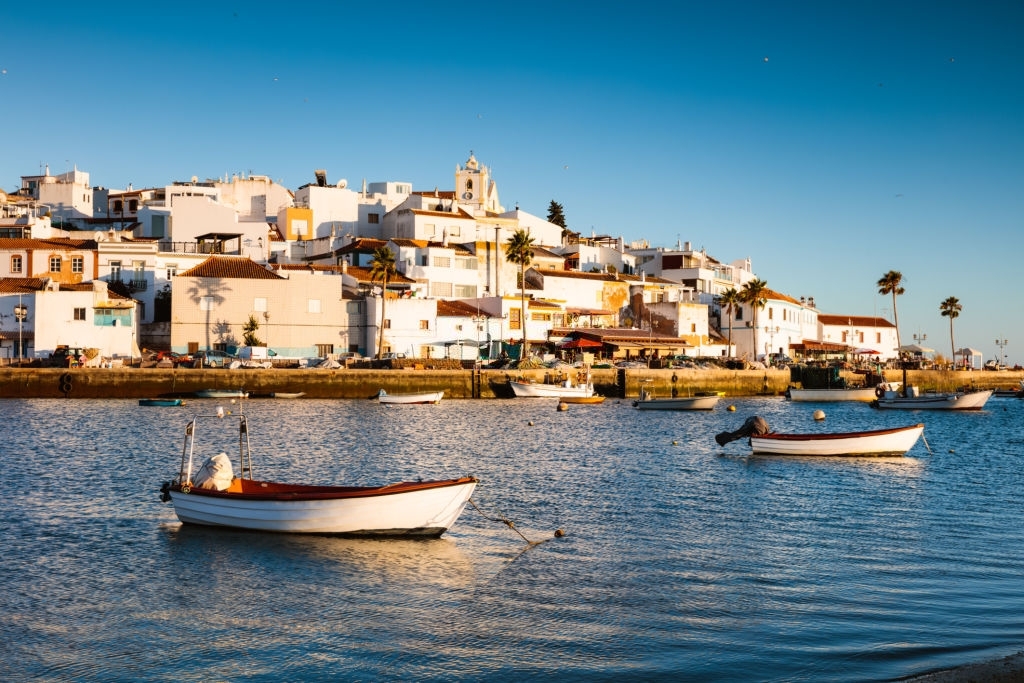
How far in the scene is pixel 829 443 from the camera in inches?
1571

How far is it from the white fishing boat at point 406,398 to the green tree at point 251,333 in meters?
11.6

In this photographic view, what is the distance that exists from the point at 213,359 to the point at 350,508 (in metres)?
51.1

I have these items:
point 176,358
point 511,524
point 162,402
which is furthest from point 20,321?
point 511,524

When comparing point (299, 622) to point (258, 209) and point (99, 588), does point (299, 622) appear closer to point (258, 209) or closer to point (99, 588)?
point (99, 588)

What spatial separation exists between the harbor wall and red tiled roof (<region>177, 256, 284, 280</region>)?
32.9 feet

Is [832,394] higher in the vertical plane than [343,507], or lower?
higher

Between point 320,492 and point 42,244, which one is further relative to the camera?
point 42,244

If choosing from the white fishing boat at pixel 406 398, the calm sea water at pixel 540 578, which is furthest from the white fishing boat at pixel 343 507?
the white fishing boat at pixel 406 398

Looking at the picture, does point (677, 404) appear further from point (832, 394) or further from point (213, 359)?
point (213, 359)

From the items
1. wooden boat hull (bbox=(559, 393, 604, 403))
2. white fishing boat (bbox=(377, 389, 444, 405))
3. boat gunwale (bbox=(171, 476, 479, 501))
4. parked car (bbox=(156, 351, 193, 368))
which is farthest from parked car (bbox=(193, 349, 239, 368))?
boat gunwale (bbox=(171, 476, 479, 501))

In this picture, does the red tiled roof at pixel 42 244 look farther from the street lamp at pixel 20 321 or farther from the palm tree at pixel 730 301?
the palm tree at pixel 730 301

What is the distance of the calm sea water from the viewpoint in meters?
14.4

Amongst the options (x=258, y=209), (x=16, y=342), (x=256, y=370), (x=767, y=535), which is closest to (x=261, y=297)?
(x=256, y=370)

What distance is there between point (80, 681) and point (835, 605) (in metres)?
12.0
